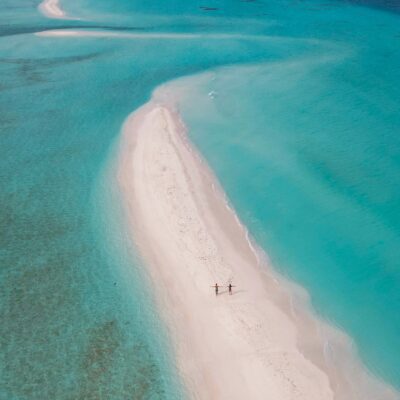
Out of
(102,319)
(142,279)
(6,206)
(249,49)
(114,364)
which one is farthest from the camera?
(249,49)

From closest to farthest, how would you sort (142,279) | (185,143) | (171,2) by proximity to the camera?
(142,279) < (185,143) < (171,2)

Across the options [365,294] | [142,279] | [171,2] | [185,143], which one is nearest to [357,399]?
[365,294]

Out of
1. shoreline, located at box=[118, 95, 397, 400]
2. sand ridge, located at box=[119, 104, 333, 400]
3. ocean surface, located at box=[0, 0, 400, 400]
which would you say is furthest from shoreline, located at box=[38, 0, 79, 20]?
shoreline, located at box=[118, 95, 397, 400]

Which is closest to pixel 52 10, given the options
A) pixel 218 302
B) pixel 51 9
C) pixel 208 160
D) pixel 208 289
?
pixel 51 9

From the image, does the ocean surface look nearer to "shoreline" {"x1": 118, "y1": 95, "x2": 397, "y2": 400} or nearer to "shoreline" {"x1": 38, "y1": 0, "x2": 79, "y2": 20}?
"shoreline" {"x1": 118, "y1": 95, "x2": 397, "y2": 400}

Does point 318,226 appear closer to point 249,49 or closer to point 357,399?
point 357,399

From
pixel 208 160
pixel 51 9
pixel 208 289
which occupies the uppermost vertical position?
pixel 208 289

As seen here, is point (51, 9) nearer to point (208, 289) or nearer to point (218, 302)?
point (208, 289)
